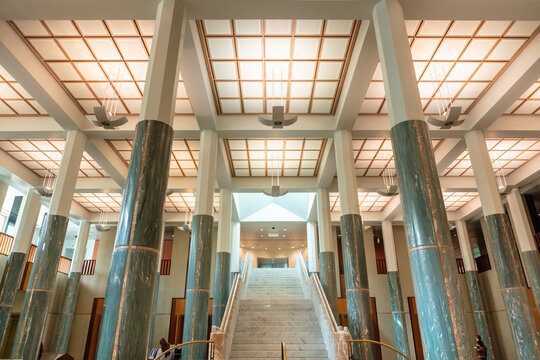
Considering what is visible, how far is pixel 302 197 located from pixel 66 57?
13810 millimetres

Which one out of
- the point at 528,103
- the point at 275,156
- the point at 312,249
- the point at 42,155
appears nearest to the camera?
the point at 528,103

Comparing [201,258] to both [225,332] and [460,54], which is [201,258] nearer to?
[225,332]

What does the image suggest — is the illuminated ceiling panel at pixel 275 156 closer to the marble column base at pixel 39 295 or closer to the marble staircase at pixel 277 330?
the marble staircase at pixel 277 330

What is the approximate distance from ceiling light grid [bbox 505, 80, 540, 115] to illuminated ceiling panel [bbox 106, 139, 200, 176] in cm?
1020

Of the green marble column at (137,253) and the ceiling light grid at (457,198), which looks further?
the ceiling light grid at (457,198)

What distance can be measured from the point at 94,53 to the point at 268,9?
4615mm

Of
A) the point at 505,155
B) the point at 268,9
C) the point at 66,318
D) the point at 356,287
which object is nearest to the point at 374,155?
the point at 505,155

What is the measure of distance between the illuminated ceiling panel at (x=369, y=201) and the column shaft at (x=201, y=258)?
9.19 meters

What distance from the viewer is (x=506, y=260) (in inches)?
383

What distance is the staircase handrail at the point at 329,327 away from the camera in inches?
328

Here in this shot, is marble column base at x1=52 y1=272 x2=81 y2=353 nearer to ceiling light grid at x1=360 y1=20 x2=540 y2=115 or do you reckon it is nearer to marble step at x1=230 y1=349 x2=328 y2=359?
marble step at x1=230 y1=349 x2=328 y2=359

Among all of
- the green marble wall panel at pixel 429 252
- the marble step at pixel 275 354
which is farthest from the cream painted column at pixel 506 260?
the green marble wall panel at pixel 429 252

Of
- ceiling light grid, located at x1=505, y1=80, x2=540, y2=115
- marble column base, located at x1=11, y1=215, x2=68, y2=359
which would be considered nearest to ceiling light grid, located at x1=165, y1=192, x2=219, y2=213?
marble column base, located at x1=11, y1=215, x2=68, y2=359

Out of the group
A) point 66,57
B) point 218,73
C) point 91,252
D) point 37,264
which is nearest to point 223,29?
point 218,73
